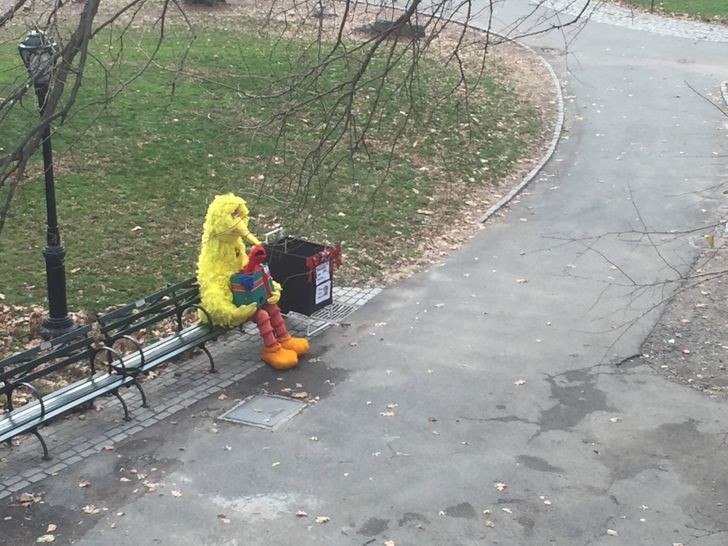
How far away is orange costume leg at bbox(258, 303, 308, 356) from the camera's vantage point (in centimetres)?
993

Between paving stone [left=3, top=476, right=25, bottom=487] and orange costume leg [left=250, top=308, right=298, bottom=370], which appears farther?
orange costume leg [left=250, top=308, right=298, bottom=370]

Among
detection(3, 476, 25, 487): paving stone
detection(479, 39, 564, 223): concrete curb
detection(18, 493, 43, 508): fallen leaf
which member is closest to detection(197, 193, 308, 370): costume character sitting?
detection(3, 476, 25, 487): paving stone

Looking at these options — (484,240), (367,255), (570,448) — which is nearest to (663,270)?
(484,240)

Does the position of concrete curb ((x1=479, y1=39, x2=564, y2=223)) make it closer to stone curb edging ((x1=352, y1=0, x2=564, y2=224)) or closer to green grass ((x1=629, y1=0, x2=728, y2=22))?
stone curb edging ((x1=352, y1=0, x2=564, y2=224))

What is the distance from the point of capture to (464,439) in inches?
341

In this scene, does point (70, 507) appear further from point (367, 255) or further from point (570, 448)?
point (367, 255)

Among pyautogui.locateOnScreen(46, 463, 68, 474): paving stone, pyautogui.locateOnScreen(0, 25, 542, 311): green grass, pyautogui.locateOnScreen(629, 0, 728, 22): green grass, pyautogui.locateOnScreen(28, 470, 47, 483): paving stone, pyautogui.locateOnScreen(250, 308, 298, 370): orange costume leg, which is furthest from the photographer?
pyautogui.locateOnScreen(629, 0, 728, 22): green grass

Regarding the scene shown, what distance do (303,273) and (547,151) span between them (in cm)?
868

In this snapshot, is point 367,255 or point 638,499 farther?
point 367,255

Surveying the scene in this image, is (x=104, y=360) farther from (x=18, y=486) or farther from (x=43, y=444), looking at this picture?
(x=18, y=486)

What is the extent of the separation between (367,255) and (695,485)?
586 cm

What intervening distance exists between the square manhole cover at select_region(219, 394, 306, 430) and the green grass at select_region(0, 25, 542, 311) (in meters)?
2.06

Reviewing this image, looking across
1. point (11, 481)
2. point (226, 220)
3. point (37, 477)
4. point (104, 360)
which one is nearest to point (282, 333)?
point (226, 220)

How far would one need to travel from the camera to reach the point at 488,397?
31.1 feet
